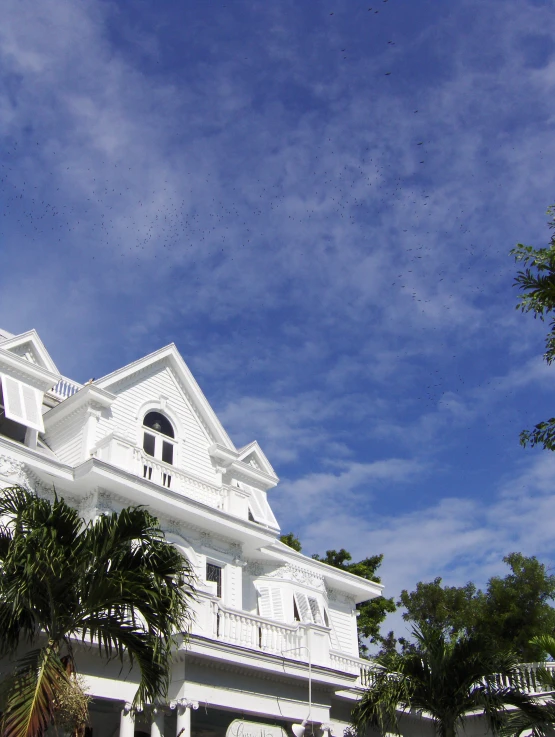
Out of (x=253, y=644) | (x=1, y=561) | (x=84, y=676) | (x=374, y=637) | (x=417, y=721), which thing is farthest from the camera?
(x=374, y=637)

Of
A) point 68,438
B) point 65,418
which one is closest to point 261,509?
point 68,438

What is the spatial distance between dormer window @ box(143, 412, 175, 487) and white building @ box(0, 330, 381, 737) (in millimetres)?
47

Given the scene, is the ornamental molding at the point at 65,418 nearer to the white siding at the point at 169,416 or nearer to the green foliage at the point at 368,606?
the white siding at the point at 169,416

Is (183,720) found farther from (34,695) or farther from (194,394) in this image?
(194,394)

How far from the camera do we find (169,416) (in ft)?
83.4

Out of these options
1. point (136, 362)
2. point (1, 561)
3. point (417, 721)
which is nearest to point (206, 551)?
point (136, 362)

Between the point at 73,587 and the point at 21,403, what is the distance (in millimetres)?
9665

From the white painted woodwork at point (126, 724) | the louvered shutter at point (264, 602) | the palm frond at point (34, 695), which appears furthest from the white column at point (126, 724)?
the louvered shutter at point (264, 602)

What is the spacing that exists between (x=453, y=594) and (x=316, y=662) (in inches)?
979

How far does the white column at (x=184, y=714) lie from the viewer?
16.2m

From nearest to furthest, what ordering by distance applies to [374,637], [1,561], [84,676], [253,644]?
[1,561], [84,676], [253,644], [374,637]

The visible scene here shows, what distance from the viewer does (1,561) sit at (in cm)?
1259

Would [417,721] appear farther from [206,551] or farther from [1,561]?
[1,561]

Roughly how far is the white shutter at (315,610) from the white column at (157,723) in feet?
30.7
